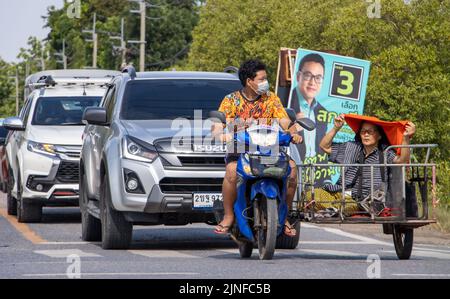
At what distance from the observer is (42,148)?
69.7ft

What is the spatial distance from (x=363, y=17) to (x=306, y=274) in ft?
89.9

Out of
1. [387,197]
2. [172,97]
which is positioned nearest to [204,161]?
[172,97]

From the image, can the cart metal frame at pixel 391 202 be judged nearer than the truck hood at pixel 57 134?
Yes

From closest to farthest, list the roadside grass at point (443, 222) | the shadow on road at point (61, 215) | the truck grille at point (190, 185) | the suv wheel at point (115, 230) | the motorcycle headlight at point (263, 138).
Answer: the motorcycle headlight at point (263, 138) < the truck grille at point (190, 185) < the suv wheel at point (115, 230) < the roadside grass at point (443, 222) < the shadow on road at point (61, 215)

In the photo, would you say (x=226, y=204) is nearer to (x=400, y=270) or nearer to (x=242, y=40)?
(x=400, y=270)

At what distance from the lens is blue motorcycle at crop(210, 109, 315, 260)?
13.4m

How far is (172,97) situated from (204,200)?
1.83 meters

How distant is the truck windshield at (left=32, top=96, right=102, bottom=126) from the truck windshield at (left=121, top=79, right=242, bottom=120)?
5.04 metres

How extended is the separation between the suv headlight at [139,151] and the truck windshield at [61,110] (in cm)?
638

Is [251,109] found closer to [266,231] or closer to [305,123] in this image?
[305,123]

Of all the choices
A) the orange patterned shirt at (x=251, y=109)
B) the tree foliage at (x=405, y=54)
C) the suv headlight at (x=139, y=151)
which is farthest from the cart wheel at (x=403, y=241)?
the tree foliage at (x=405, y=54)

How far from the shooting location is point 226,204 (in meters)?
13.9

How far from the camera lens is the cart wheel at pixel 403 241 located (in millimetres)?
14133

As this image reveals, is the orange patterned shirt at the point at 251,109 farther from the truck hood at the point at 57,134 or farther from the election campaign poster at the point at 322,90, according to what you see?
the election campaign poster at the point at 322,90
